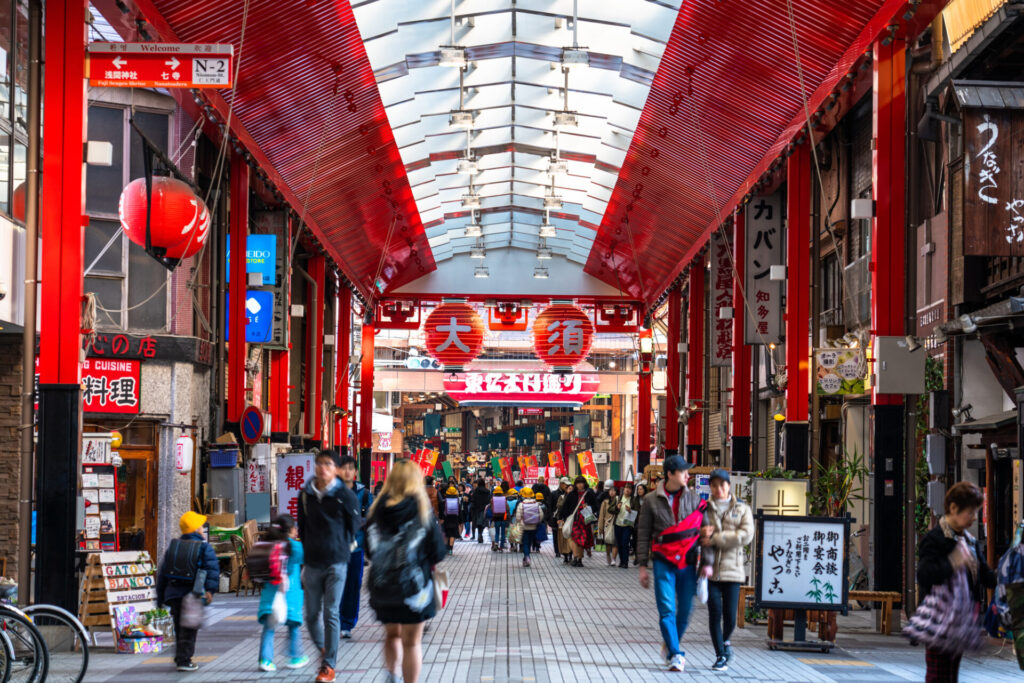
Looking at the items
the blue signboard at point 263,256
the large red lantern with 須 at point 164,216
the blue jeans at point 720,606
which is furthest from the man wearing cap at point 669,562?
the blue signboard at point 263,256

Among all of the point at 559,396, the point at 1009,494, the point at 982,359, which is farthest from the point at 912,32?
the point at 559,396

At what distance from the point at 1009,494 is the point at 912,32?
4.88 metres

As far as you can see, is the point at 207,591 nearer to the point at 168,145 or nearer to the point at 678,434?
the point at 168,145

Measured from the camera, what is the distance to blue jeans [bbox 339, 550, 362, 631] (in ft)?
36.3

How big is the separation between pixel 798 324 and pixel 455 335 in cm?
1107

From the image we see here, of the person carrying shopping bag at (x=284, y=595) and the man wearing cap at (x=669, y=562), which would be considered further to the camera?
the man wearing cap at (x=669, y=562)

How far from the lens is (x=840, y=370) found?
1574cm

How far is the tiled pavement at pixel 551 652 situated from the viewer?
9.29 meters

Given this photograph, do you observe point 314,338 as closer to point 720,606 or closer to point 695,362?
point 695,362

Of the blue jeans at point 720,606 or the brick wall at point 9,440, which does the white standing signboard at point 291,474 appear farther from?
the blue jeans at point 720,606

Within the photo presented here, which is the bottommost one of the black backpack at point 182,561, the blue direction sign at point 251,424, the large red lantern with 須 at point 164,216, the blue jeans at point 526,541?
the blue jeans at point 526,541

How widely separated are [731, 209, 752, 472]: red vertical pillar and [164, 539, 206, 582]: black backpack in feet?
44.1

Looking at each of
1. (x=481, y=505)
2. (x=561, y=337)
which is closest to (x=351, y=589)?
(x=561, y=337)

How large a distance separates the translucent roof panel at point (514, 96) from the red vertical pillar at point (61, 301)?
7.05 meters
